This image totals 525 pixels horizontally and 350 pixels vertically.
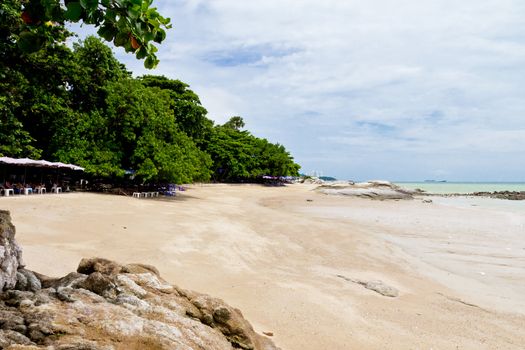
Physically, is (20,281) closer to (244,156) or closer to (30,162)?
(30,162)

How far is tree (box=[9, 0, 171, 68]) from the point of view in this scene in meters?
2.44

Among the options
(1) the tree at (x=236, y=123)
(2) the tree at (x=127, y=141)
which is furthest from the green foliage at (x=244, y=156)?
(2) the tree at (x=127, y=141)

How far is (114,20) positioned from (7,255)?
2.84 metres

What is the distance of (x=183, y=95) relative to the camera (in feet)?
141

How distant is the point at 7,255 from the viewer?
12.7ft

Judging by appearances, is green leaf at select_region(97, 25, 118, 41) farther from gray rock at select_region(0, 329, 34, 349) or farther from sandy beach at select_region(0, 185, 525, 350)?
sandy beach at select_region(0, 185, 525, 350)

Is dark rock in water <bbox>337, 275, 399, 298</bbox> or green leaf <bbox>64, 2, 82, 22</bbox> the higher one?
green leaf <bbox>64, 2, 82, 22</bbox>

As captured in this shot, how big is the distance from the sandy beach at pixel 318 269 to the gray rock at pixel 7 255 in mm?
3679

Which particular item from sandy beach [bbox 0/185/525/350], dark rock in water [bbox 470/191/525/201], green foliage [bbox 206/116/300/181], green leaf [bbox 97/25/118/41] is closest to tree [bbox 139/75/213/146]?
green foliage [bbox 206/116/300/181]

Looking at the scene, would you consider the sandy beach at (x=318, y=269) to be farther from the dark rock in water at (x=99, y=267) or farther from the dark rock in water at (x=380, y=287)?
the dark rock in water at (x=99, y=267)

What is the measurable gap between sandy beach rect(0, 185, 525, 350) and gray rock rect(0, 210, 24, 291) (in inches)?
145

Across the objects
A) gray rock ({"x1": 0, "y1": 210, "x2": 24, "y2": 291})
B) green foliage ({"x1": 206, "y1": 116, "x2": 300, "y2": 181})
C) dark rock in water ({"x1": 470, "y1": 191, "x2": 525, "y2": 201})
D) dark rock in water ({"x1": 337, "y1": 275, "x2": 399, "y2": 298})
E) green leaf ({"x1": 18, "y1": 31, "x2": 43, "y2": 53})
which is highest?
green foliage ({"x1": 206, "y1": 116, "x2": 300, "y2": 181})

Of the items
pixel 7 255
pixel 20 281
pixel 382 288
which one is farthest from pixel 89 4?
pixel 382 288

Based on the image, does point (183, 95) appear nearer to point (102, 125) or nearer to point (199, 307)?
point (102, 125)
